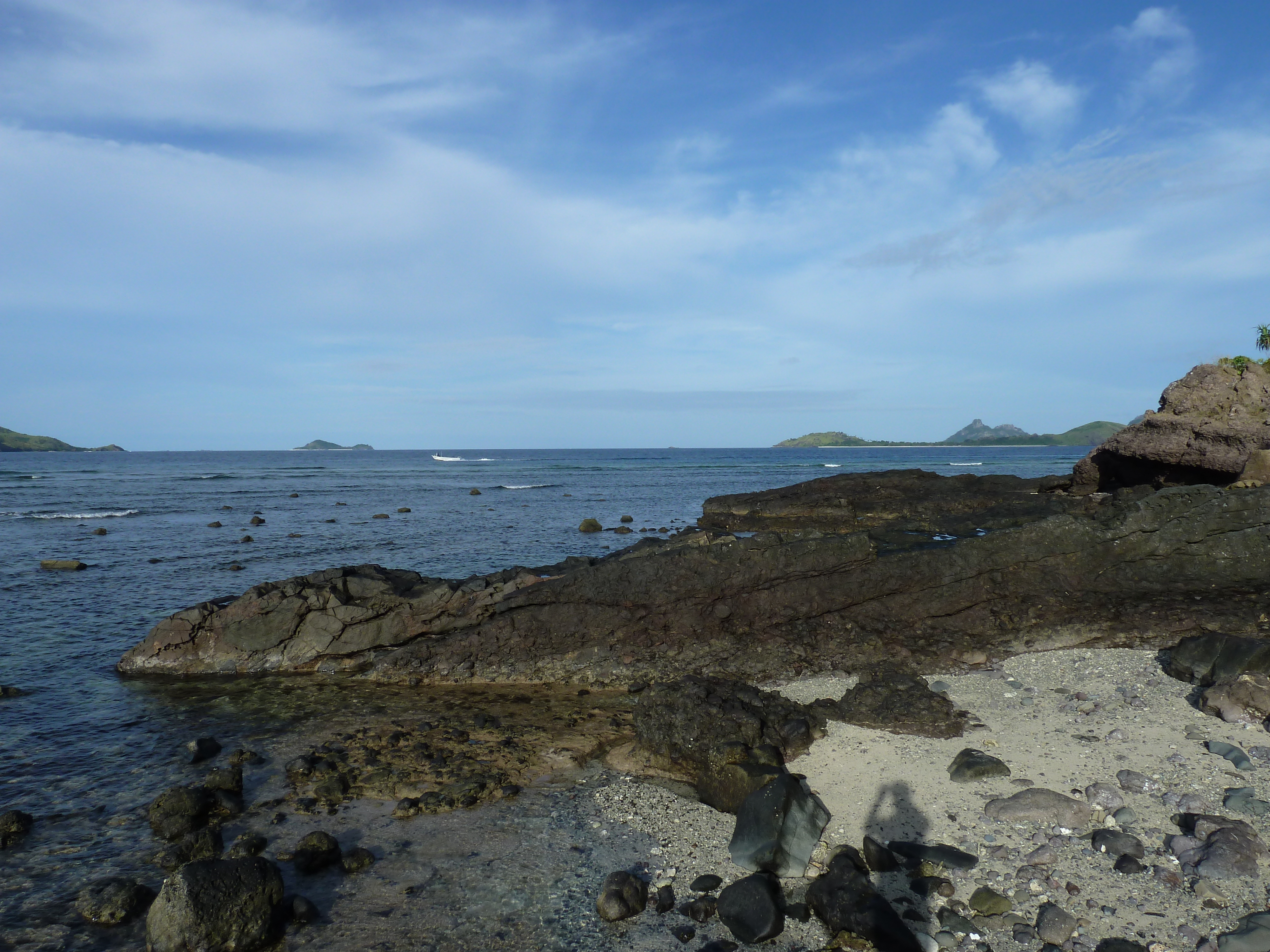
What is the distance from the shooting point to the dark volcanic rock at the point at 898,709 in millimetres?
8812

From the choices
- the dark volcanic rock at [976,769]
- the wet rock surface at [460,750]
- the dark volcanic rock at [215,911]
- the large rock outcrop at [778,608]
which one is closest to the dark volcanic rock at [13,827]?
the wet rock surface at [460,750]

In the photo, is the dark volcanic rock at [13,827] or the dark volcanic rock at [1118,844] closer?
the dark volcanic rock at [1118,844]

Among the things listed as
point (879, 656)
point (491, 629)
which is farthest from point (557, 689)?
point (879, 656)

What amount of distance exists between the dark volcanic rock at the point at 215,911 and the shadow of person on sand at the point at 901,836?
514 centimetres

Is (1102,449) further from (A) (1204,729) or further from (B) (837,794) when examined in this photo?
(B) (837,794)

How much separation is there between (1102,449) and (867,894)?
105ft

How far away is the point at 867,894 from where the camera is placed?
222 inches

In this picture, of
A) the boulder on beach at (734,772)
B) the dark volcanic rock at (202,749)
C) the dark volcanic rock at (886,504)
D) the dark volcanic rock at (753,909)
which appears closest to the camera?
the dark volcanic rock at (753,909)

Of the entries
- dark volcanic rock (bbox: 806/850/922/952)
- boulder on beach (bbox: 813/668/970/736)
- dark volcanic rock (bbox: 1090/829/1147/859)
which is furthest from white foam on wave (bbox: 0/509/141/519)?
dark volcanic rock (bbox: 1090/829/1147/859)

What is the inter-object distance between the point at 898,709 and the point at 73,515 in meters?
50.3

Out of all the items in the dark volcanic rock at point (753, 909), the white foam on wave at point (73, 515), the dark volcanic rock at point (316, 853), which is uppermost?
the white foam on wave at point (73, 515)

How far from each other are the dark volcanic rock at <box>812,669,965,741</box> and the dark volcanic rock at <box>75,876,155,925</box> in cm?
762

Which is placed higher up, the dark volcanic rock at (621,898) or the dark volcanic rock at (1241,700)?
the dark volcanic rock at (1241,700)

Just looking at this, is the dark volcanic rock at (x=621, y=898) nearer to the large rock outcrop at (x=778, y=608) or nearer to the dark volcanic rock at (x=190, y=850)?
the dark volcanic rock at (x=190, y=850)
